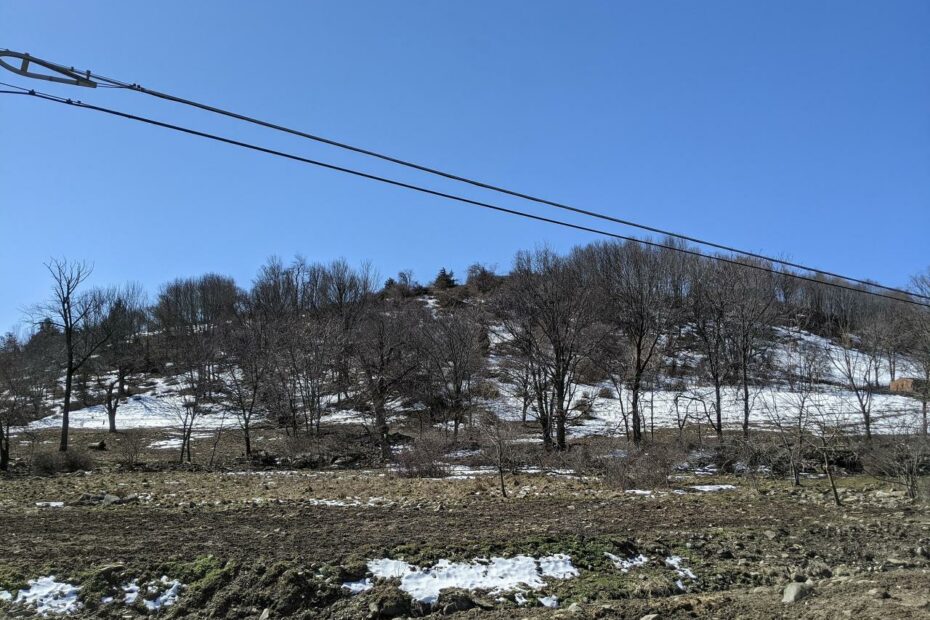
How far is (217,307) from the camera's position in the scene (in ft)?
256

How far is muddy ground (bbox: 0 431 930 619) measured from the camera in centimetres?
813

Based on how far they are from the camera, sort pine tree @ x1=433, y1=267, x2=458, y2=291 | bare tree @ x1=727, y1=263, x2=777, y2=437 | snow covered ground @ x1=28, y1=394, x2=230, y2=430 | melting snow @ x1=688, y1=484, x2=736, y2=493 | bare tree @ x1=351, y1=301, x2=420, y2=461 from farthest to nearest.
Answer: pine tree @ x1=433, y1=267, x2=458, y2=291 < snow covered ground @ x1=28, y1=394, x2=230, y2=430 < bare tree @ x1=727, y1=263, x2=777, y2=437 < bare tree @ x1=351, y1=301, x2=420, y2=461 < melting snow @ x1=688, y1=484, x2=736, y2=493

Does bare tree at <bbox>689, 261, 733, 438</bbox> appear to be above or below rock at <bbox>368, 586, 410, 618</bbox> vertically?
above

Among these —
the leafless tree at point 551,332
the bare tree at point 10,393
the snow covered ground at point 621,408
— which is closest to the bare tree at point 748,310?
the snow covered ground at point 621,408

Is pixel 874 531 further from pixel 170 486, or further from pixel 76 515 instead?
pixel 170 486

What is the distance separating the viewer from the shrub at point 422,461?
23394mm

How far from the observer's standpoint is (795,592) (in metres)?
7.72

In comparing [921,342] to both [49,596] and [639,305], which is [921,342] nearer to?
[639,305]

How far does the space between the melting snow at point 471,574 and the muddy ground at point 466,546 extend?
220mm

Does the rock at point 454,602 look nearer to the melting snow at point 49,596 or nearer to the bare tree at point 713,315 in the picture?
→ the melting snow at point 49,596

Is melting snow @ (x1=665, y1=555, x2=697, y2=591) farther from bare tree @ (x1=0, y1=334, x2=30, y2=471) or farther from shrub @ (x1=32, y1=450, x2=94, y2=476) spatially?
bare tree @ (x1=0, y1=334, x2=30, y2=471)

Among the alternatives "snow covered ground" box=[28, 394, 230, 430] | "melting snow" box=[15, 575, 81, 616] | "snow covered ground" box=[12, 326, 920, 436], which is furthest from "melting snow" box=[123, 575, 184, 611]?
"snow covered ground" box=[28, 394, 230, 430]

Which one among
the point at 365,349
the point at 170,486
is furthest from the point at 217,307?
the point at 170,486

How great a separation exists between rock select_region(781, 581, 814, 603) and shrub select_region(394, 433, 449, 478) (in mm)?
16457
